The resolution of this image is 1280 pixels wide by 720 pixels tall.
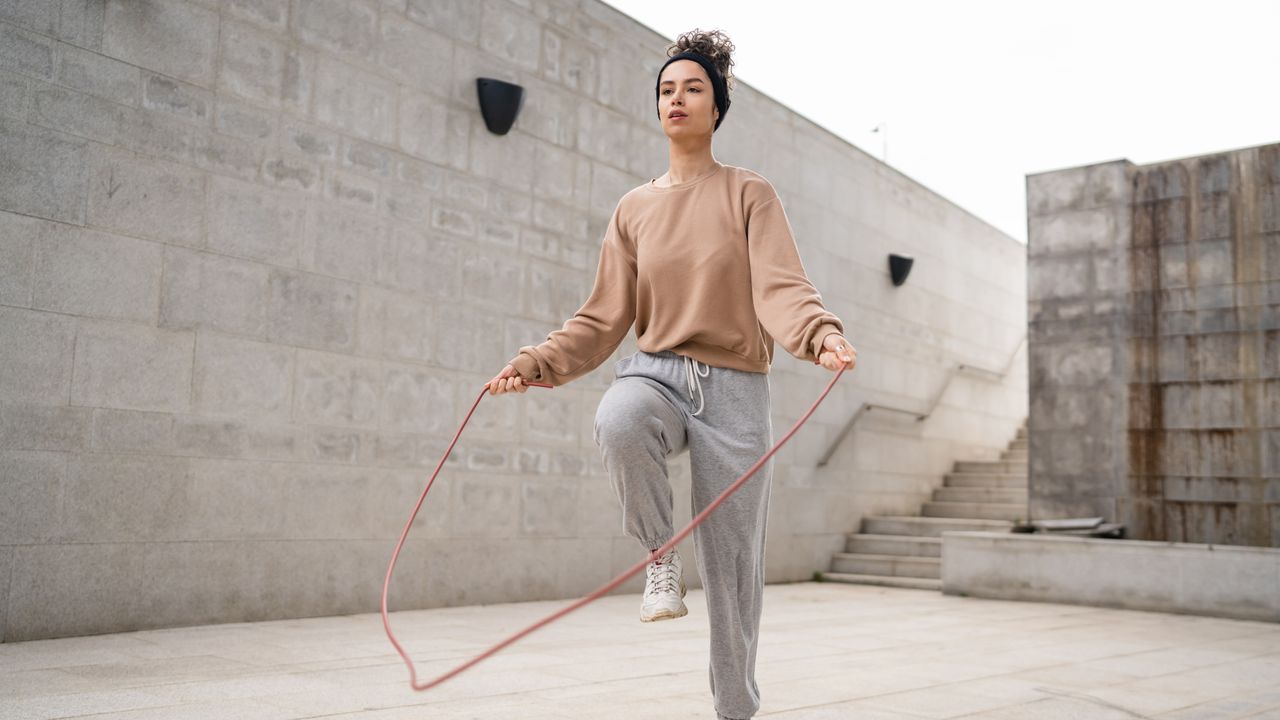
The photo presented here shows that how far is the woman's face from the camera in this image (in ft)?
8.29

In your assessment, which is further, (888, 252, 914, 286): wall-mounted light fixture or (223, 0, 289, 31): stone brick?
(888, 252, 914, 286): wall-mounted light fixture

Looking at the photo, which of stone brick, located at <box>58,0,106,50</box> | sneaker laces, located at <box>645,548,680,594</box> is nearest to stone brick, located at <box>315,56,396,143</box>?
stone brick, located at <box>58,0,106,50</box>

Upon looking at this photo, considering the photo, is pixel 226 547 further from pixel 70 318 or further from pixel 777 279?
pixel 777 279

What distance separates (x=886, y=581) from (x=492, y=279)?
4386 mm

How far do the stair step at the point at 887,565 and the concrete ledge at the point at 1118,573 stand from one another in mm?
853

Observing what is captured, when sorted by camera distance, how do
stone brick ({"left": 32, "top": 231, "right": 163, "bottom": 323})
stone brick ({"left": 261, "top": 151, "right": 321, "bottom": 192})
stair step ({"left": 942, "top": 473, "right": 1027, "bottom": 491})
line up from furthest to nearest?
1. stair step ({"left": 942, "top": 473, "right": 1027, "bottom": 491})
2. stone brick ({"left": 261, "top": 151, "right": 321, "bottom": 192})
3. stone brick ({"left": 32, "top": 231, "right": 163, "bottom": 323})

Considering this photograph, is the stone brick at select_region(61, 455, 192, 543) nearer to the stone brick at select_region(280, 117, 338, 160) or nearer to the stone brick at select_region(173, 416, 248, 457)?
the stone brick at select_region(173, 416, 248, 457)

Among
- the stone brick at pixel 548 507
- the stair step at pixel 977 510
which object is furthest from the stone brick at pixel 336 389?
the stair step at pixel 977 510

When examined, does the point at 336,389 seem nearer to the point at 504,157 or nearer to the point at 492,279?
the point at 492,279

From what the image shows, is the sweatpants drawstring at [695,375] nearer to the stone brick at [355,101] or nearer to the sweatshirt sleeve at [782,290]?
the sweatshirt sleeve at [782,290]

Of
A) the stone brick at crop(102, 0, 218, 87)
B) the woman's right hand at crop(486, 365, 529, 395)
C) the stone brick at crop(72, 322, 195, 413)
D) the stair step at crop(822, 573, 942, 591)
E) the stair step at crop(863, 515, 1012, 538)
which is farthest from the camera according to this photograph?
the stair step at crop(863, 515, 1012, 538)

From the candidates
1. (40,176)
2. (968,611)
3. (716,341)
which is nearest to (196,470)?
(40,176)

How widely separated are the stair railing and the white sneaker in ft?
23.5

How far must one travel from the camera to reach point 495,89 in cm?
633
